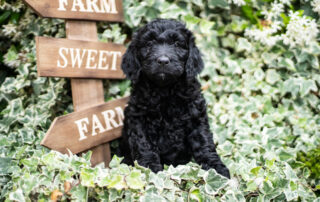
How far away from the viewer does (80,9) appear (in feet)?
9.08

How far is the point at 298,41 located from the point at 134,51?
69.7 inches

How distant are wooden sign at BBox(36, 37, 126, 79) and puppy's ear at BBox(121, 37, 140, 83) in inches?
16.0

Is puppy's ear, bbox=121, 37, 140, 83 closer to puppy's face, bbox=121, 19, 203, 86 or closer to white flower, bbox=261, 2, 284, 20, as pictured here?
puppy's face, bbox=121, 19, 203, 86

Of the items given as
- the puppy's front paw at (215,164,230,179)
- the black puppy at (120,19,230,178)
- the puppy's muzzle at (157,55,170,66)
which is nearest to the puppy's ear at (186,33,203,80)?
the black puppy at (120,19,230,178)

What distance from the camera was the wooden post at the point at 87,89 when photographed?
2.75 m

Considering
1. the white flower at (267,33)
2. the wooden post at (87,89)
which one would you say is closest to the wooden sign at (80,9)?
the wooden post at (87,89)

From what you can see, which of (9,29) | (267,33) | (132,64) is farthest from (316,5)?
(9,29)

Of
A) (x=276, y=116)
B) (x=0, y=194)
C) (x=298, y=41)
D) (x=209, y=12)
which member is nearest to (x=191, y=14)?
(x=209, y=12)

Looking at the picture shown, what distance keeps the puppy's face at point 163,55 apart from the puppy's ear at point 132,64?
0.06m

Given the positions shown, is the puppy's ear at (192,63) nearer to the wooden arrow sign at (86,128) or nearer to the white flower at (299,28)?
the wooden arrow sign at (86,128)

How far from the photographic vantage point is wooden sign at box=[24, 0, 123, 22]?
8.30ft

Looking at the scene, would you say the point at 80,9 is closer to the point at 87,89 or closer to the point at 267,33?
the point at 87,89

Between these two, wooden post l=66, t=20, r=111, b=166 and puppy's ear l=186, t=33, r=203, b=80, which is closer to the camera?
puppy's ear l=186, t=33, r=203, b=80

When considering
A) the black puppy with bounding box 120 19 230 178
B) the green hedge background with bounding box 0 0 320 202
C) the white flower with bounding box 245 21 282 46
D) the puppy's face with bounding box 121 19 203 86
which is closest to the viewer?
the green hedge background with bounding box 0 0 320 202
